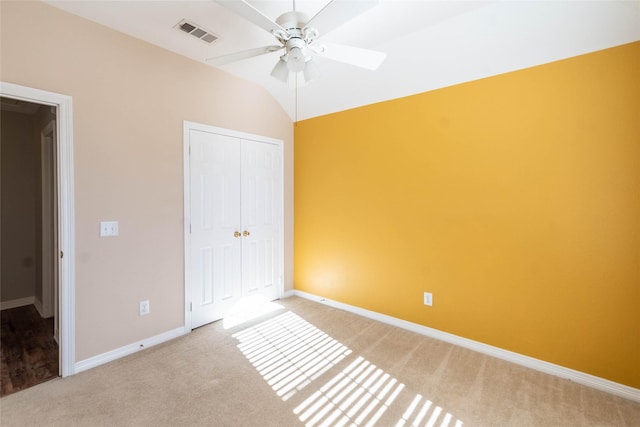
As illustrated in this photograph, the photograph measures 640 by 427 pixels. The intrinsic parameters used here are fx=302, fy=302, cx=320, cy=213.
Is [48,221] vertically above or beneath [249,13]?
beneath

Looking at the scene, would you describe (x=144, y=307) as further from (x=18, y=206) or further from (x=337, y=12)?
(x=337, y=12)

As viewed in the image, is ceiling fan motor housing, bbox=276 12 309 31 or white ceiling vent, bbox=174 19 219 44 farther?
white ceiling vent, bbox=174 19 219 44

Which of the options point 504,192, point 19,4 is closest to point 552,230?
point 504,192

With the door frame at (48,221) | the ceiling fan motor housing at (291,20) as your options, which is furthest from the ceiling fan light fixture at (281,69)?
the door frame at (48,221)

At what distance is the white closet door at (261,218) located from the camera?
359 cm

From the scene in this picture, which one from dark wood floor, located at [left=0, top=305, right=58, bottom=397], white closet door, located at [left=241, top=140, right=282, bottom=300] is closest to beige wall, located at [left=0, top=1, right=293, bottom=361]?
dark wood floor, located at [left=0, top=305, right=58, bottom=397]

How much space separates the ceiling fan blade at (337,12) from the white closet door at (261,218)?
206 centimetres

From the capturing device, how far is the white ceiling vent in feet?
7.93

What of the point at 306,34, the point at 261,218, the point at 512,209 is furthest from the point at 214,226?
the point at 512,209

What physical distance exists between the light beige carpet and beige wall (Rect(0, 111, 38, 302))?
2.51 meters

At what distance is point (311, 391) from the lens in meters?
2.15

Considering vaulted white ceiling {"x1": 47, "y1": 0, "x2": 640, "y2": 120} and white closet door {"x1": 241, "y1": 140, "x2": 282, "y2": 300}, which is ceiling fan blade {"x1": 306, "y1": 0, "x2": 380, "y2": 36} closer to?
vaulted white ceiling {"x1": 47, "y1": 0, "x2": 640, "y2": 120}

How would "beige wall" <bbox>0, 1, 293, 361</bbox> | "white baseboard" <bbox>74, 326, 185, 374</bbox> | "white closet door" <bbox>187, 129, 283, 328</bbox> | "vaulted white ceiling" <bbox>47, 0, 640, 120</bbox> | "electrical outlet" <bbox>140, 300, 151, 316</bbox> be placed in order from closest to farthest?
"vaulted white ceiling" <bbox>47, 0, 640, 120</bbox> < "beige wall" <bbox>0, 1, 293, 361</bbox> < "white baseboard" <bbox>74, 326, 185, 374</bbox> < "electrical outlet" <bbox>140, 300, 151, 316</bbox> < "white closet door" <bbox>187, 129, 283, 328</bbox>

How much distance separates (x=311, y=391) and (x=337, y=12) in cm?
237
